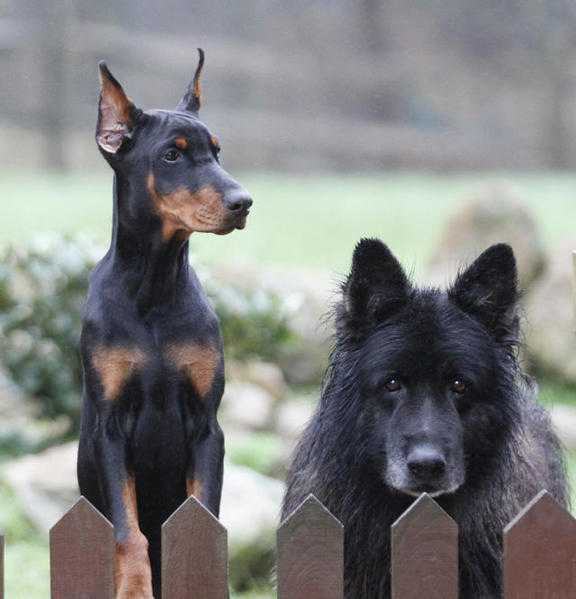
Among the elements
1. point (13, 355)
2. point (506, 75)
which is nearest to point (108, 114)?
point (13, 355)

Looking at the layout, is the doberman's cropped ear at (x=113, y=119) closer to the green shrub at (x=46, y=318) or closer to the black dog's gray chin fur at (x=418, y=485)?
the black dog's gray chin fur at (x=418, y=485)

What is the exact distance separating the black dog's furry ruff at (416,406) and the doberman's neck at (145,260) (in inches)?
22.9

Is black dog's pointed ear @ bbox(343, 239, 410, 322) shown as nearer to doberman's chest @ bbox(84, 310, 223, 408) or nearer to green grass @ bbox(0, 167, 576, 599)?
doberman's chest @ bbox(84, 310, 223, 408)

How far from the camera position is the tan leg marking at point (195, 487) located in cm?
338

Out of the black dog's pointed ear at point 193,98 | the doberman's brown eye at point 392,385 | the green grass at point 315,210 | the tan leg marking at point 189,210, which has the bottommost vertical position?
the green grass at point 315,210

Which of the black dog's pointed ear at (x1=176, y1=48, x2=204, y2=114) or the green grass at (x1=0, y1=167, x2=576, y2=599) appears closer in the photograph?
the black dog's pointed ear at (x1=176, y1=48, x2=204, y2=114)

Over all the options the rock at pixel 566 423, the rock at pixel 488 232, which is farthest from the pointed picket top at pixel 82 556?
the rock at pixel 488 232

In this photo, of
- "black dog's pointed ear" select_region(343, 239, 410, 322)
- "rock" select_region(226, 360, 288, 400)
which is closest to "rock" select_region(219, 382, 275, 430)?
"rock" select_region(226, 360, 288, 400)

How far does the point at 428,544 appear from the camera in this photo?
3076 millimetres

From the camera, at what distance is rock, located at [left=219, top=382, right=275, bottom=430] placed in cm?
789

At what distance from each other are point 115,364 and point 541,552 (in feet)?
3.91

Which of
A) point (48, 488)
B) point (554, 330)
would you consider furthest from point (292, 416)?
point (48, 488)

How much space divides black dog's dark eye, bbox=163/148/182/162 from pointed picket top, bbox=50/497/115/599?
0.92 m

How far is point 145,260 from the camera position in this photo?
3.38 m
